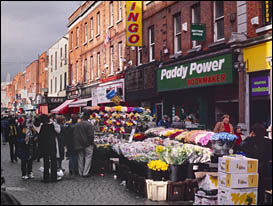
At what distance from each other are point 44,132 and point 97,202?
132 inches

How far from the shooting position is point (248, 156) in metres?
7.87

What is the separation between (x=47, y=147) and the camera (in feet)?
35.1

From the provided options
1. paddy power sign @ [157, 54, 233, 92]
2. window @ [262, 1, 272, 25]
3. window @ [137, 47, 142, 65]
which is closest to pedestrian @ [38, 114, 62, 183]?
paddy power sign @ [157, 54, 233, 92]

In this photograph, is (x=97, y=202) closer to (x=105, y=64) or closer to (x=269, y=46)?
(x=269, y=46)

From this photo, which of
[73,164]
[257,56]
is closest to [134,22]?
[257,56]

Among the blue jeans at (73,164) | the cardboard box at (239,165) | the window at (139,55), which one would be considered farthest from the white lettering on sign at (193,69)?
the cardboard box at (239,165)

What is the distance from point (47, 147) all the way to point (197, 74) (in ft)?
29.2

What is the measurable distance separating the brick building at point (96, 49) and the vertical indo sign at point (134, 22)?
9.51 feet

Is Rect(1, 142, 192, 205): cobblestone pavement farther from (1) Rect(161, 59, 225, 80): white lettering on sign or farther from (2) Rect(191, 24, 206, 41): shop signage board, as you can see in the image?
(2) Rect(191, 24, 206, 41): shop signage board

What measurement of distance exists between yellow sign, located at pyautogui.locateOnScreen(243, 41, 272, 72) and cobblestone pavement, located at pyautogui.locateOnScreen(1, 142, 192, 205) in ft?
20.9

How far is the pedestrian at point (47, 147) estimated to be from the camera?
34.9 feet

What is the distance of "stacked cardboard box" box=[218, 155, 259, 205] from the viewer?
7047mm

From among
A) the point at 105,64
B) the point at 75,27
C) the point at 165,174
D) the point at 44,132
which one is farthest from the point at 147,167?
the point at 75,27

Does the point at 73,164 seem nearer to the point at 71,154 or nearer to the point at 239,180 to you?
the point at 71,154
